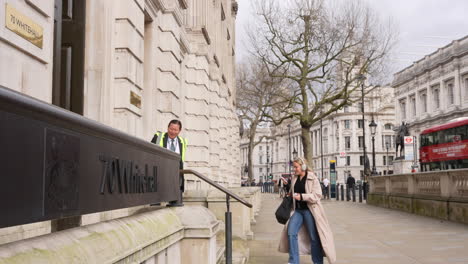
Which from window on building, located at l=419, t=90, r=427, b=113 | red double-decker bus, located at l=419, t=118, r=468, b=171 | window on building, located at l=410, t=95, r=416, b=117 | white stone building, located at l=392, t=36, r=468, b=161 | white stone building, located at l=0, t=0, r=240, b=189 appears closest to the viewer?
white stone building, located at l=0, t=0, r=240, b=189

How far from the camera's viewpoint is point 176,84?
11242 millimetres

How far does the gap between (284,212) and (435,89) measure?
235 ft

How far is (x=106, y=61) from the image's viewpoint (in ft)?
23.7

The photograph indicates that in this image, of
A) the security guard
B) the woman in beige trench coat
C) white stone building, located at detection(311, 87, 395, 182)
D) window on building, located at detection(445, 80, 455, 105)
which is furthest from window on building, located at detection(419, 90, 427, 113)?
the security guard

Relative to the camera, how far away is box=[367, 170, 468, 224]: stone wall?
13.9 m

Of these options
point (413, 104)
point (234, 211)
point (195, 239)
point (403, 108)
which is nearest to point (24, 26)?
point (195, 239)

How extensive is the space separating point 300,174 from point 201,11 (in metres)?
10.5

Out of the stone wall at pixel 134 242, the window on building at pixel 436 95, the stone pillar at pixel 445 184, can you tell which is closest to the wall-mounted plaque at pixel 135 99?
the stone wall at pixel 134 242

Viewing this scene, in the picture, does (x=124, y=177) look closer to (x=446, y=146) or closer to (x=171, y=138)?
(x=171, y=138)

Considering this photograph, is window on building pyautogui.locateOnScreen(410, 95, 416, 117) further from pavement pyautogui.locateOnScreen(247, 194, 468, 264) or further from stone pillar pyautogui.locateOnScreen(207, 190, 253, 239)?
stone pillar pyautogui.locateOnScreen(207, 190, 253, 239)

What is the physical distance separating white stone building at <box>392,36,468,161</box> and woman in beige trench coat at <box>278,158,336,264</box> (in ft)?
200

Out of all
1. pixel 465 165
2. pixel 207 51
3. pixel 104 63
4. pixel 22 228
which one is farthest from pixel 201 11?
pixel 465 165

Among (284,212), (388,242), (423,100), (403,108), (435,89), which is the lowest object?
(388,242)

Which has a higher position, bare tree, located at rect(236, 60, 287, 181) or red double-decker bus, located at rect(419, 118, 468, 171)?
bare tree, located at rect(236, 60, 287, 181)
